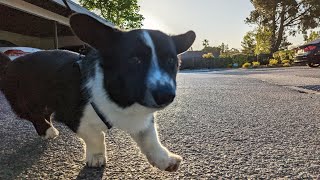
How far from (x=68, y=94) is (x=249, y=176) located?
4.08ft

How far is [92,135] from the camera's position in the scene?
7.66 feet

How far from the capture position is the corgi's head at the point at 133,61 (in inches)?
75.9

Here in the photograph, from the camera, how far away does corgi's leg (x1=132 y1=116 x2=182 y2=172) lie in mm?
2188

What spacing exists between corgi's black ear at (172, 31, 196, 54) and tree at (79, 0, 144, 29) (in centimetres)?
2835

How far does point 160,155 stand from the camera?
2246 millimetres

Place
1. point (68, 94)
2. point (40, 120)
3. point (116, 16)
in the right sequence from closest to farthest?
point (68, 94) < point (40, 120) < point (116, 16)

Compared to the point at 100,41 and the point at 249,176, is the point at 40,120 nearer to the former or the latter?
the point at 100,41

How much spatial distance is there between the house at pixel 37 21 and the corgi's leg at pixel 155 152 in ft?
14.5

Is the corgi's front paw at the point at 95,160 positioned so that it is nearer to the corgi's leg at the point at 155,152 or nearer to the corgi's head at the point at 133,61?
the corgi's leg at the point at 155,152

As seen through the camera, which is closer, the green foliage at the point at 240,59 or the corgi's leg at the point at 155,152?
the corgi's leg at the point at 155,152

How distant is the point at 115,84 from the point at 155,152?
494mm

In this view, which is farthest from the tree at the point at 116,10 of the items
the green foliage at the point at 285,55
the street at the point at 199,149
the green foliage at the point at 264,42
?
the street at the point at 199,149

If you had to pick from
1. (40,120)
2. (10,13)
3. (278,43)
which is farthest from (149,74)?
(278,43)

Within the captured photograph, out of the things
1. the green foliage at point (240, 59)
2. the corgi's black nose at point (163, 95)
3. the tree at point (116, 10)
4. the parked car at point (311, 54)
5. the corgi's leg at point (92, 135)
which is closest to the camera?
the corgi's black nose at point (163, 95)
